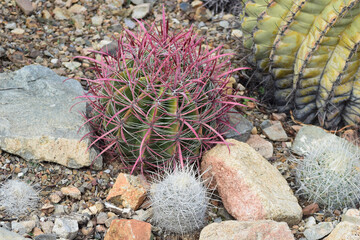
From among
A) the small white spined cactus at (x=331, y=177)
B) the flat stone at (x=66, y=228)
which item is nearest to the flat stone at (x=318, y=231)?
the small white spined cactus at (x=331, y=177)

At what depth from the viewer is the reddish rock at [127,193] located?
274 cm

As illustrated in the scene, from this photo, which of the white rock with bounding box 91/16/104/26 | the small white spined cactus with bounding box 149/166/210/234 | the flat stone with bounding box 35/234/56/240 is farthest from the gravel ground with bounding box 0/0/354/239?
the flat stone with bounding box 35/234/56/240

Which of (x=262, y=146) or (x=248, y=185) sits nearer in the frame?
(x=248, y=185)

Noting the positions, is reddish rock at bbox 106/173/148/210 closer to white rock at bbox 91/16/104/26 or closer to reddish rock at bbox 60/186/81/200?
reddish rock at bbox 60/186/81/200

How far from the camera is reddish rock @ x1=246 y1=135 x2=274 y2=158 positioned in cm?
335

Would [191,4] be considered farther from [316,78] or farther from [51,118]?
[51,118]

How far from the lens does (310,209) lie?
283 cm

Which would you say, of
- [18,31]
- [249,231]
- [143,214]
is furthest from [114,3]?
[249,231]

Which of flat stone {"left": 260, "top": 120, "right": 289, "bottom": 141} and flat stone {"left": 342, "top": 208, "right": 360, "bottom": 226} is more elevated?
flat stone {"left": 342, "top": 208, "right": 360, "bottom": 226}

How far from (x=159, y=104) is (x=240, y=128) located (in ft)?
3.11

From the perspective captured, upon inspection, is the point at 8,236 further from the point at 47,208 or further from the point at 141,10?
the point at 141,10

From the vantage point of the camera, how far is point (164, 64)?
268cm

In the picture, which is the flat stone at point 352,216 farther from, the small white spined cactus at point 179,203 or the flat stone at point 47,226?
the flat stone at point 47,226

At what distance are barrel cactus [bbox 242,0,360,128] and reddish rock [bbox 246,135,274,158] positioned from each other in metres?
0.45
